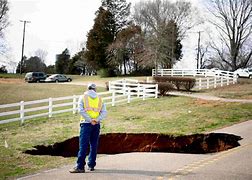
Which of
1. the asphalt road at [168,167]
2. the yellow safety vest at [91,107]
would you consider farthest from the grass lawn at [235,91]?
the yellow safety vest at [91,107]

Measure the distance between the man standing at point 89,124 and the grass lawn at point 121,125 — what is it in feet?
4.47

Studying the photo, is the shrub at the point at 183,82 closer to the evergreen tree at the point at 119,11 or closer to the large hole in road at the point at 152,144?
the large hole in road at the point at 152,144

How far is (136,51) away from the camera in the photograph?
226 ft

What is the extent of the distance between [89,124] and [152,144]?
20.8 ft

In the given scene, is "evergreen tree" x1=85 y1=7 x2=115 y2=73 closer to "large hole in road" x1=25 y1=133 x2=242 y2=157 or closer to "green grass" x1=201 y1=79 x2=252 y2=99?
"green grass" x1=201 y1=79 x2=252 y2=99

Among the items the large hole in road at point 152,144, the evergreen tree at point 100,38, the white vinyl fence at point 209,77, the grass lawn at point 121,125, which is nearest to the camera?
the grass lawn at point 121,125

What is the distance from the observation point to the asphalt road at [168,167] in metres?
8.34

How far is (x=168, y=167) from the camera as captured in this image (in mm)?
9234

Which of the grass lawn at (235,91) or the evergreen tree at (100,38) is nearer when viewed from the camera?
the grass lawn at (235,91)

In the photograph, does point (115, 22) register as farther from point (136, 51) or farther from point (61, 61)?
point (61, 61)

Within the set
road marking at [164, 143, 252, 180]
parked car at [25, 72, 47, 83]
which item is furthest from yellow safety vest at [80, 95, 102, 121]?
parked car at [25, 72, 47, 83]

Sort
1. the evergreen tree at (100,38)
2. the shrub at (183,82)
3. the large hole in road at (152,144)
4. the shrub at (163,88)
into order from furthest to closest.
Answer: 1. the evergreen tree at (100,38)
2. the shrub at (183,82)
3. the shrub at (163,88)
4. the large hole in road at (152,144)

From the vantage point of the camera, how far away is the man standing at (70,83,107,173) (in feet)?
28.5

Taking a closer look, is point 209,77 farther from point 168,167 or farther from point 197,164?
point 168,167
